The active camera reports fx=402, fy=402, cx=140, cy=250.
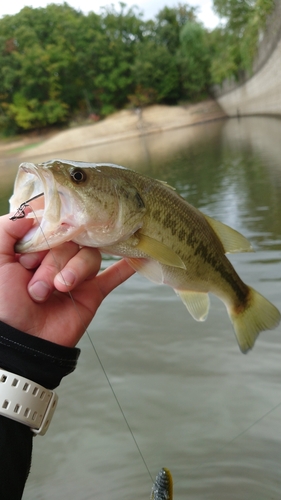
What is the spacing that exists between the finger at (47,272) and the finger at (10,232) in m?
0.16

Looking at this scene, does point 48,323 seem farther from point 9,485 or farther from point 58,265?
point 9,485

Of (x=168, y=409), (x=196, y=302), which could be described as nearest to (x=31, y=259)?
(x=196, y=302)

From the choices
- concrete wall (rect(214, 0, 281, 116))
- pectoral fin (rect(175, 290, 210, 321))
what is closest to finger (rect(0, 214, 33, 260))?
pectoral fin (rect(175, 290, 210, 321))

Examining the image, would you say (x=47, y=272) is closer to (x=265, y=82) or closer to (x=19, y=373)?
(x=19, y=373)

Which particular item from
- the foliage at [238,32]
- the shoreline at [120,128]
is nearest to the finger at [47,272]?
the foliage at [238,32]

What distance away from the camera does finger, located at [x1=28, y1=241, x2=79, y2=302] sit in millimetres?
1700

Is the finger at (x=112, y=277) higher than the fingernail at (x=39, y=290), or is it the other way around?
the fingernail at (x=39, y=290)

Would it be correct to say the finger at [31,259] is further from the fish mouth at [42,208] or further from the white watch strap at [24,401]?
the white watch strap at [24,401]

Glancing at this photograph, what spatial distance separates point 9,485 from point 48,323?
666 millimetres

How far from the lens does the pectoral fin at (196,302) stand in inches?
90.4

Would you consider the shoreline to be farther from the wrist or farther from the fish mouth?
the wrist

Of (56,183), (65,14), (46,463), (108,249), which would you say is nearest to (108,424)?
(46,463)

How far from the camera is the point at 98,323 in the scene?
490 centimetres

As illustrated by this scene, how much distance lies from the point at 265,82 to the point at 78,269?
2990 cm
